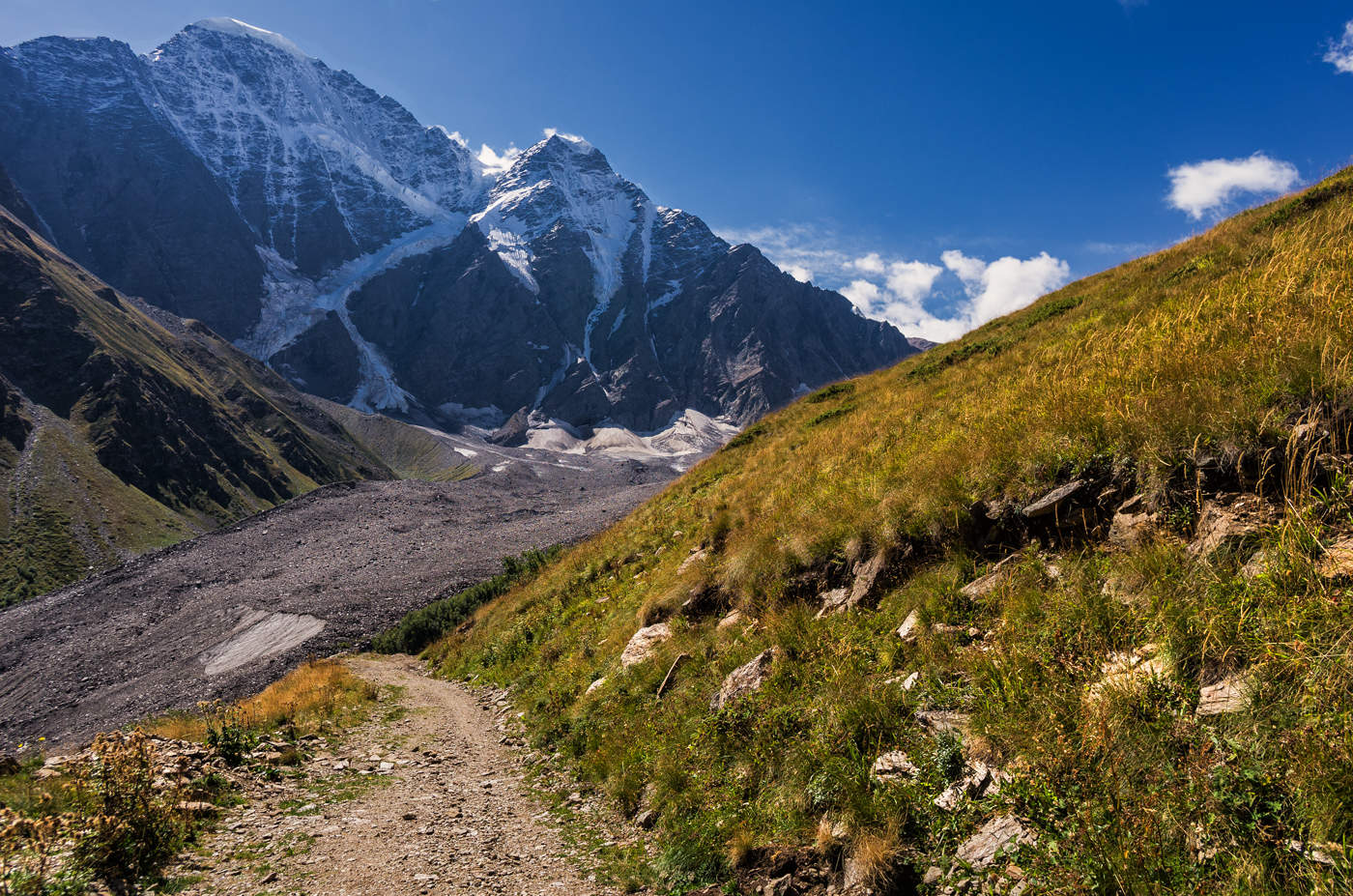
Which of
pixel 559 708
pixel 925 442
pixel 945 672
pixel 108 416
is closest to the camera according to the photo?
pixel 945 672

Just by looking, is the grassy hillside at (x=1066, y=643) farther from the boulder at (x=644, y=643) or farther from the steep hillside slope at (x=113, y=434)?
the steep hillside slope at (x=113, y=434)

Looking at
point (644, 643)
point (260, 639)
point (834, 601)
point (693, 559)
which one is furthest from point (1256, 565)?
point (260, 639)

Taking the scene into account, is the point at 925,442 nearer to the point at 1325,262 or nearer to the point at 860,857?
the point at 1325,262

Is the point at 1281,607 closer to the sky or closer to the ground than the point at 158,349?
closer to the ground

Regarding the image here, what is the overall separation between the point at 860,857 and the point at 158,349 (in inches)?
8501

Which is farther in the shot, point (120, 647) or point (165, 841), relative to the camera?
point (120, 647)

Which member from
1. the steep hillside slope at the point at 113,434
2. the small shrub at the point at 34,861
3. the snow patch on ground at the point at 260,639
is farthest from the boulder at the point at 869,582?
Answer: the steep hillside slope at the point at 113,434

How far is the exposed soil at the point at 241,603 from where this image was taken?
30.9 m

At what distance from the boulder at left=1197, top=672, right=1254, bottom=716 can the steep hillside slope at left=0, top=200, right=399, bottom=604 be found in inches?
4780

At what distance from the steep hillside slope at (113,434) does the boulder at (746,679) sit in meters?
116

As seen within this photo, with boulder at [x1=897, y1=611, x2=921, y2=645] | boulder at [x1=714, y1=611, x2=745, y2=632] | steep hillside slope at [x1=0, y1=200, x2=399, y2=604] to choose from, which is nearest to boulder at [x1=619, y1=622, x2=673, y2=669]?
boulder at [x1=714, y1=611, x2=745, y2=632]

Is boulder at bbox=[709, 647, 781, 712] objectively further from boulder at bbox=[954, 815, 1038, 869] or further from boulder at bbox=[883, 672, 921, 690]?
boulder at bbox=[954, 815, 1038, 869]

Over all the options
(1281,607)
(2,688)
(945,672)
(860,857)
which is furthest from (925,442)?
(2,688)

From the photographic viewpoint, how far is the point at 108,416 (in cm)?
12188
